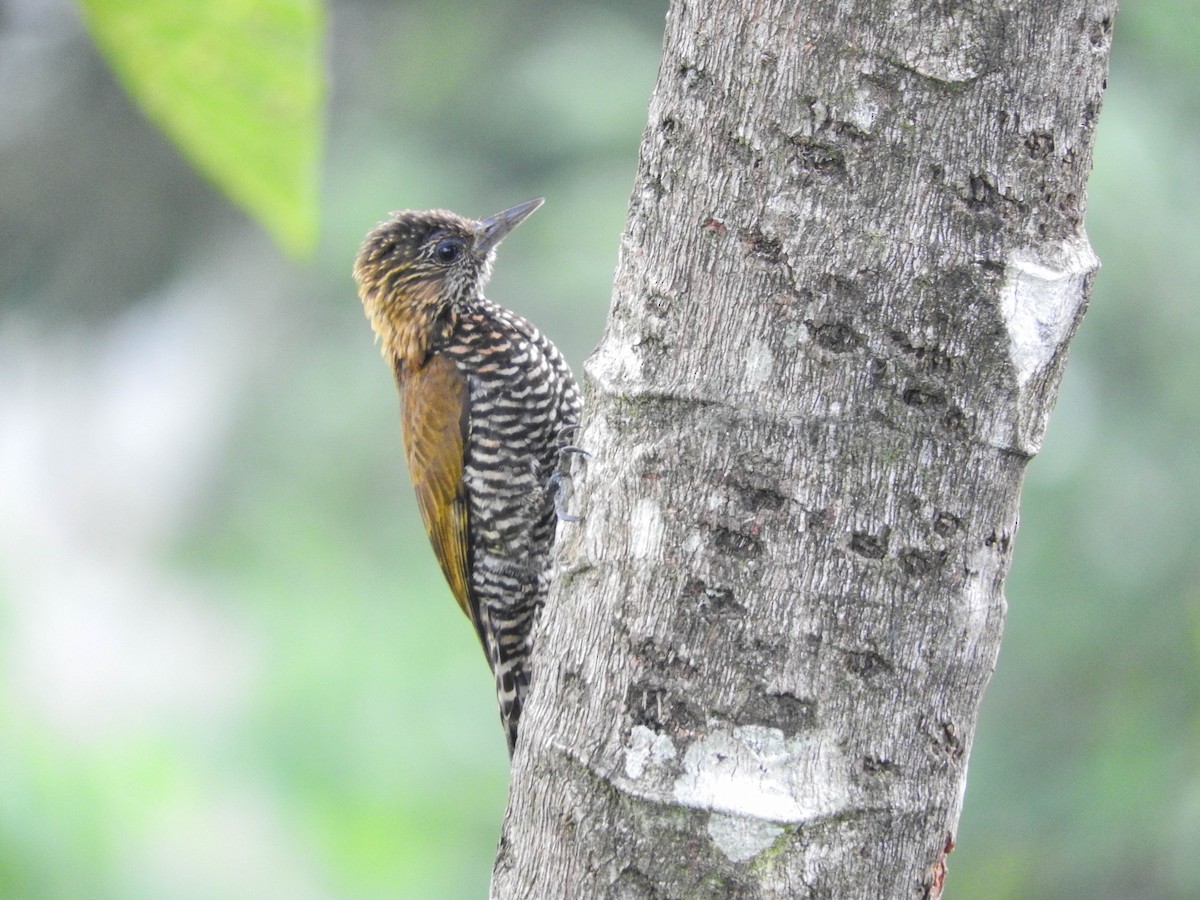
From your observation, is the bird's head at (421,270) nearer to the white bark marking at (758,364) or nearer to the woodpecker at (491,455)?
the woodpecker at (491,455)

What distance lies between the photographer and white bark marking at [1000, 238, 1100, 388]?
1.62m

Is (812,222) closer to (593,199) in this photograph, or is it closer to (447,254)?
(447,254)

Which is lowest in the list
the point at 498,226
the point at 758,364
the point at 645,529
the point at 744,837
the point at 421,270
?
the point at 744,837

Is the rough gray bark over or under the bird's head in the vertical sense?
under

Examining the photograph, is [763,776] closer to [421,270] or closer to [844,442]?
[844,442]

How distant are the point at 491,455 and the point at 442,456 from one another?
0.43 feet

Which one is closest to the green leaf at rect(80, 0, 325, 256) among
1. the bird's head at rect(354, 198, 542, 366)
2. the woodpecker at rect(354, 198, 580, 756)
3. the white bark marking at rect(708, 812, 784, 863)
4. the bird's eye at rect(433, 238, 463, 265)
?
the white bark marking at rect(708, 812, 784, 863)

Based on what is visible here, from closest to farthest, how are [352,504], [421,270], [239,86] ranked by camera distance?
[239,86]
[421,270]
[352,504]

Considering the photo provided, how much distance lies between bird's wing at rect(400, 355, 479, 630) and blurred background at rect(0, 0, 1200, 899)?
180 centimetres

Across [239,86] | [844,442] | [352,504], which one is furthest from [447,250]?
[352,504]

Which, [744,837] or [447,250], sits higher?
[447,250]

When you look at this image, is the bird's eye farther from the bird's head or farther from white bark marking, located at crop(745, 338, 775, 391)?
white bark marking, located at crop(745, 338, 775, 391)

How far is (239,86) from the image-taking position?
0.69 m

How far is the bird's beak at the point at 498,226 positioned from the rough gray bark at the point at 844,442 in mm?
2139
